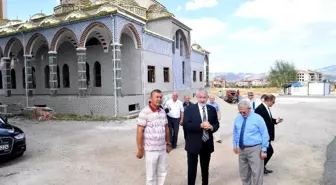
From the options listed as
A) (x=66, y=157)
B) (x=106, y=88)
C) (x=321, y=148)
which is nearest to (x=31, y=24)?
(x=106, y=88)

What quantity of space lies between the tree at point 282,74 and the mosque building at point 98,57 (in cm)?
4793

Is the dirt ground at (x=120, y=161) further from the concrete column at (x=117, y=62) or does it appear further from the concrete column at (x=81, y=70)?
the concrete column at (x=81, y=70)

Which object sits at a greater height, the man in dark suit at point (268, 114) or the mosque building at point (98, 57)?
the mosque building at point (98, 57)

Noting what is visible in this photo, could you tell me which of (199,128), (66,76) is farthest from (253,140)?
(66,76)

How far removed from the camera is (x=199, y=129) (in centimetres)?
377

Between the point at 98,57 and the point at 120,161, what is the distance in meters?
13.5

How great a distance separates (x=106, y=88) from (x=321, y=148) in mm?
14417

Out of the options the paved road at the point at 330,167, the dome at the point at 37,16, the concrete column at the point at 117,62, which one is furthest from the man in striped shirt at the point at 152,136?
the dome at the point at 37,16

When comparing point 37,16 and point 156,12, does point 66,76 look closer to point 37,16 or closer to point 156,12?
point 37,16

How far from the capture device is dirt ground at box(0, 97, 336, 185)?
480 cm

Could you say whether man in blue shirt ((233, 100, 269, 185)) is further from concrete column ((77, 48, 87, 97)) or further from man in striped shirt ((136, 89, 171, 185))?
concrete column ((77, 48, 87, 97))

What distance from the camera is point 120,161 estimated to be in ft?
19.7

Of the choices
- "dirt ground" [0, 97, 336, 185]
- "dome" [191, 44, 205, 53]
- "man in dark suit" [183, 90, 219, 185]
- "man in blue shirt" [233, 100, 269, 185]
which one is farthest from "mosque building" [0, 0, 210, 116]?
"man in blue shirt" [233, 100, 269, 185]

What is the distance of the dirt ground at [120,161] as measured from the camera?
4.80m
